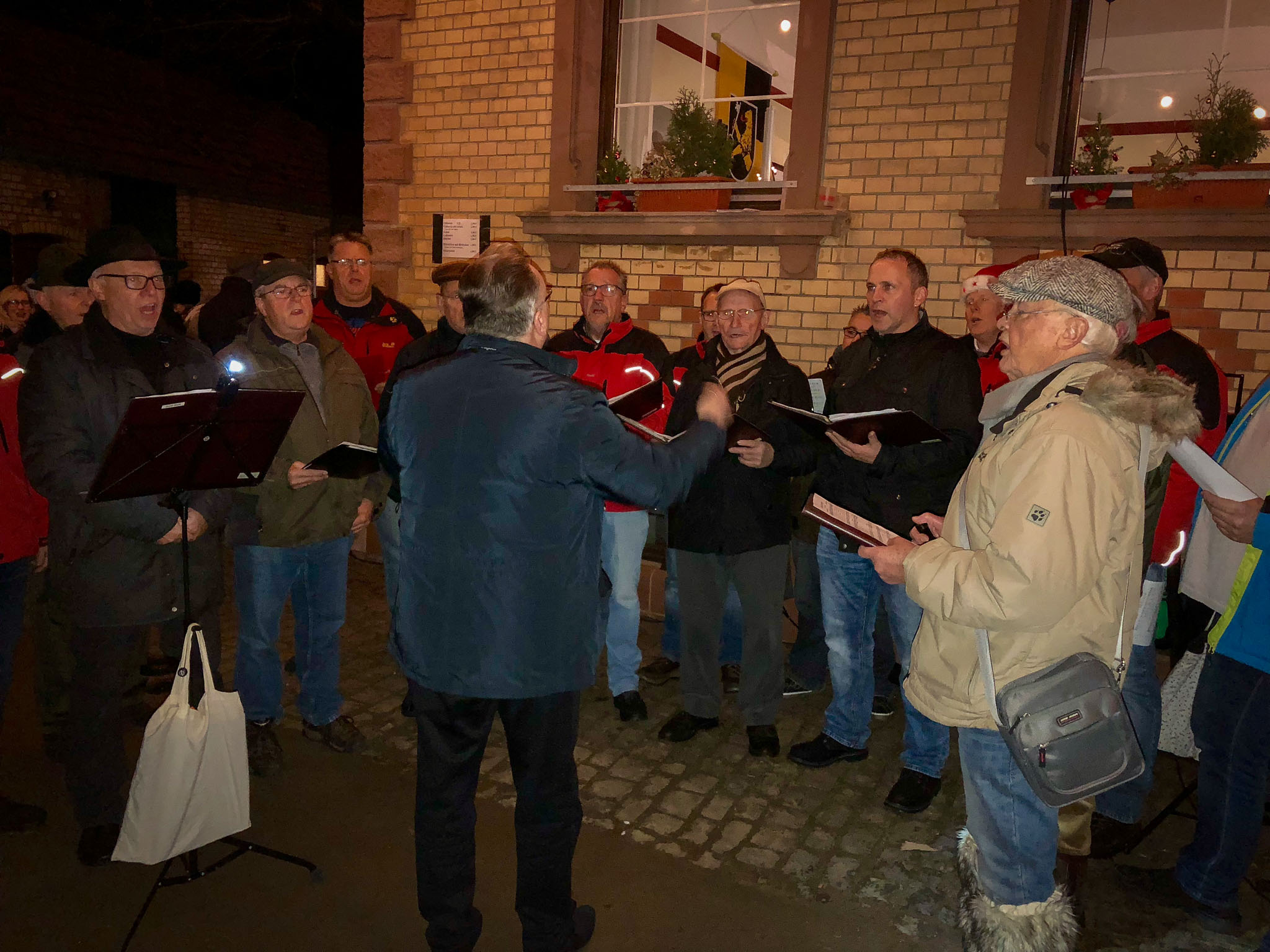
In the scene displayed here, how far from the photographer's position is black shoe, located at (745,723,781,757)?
413 centimetres

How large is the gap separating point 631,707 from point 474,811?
193 centimetres

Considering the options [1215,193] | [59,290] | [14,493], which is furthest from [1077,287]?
[59,290]

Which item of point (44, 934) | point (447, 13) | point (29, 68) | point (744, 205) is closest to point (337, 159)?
point (29, 68)

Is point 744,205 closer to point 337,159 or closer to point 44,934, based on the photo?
point 44,934

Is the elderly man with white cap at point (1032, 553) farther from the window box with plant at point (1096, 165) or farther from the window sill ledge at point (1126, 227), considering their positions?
the window box with plant at point (1096, 165)

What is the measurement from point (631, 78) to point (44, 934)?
22.5 ft

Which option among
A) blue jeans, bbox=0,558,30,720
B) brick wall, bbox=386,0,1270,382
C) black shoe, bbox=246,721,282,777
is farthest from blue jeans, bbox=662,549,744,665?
blue jeans, bbox=0,558,30,720

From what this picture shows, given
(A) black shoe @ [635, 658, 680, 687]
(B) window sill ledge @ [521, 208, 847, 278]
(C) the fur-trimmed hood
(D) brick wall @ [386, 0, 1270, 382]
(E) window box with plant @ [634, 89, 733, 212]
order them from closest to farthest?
(C) the fur-trimmed hood
(A) black shoe @ [635, 658, 680, 687]
(D) brick wall @ [386, 0, 1270, 382]
(B) window sill ledge @ [521, 208, 847, 278]
(E) window box with plant @ [634, 89, 733, 212]

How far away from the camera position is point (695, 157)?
6.75 meters

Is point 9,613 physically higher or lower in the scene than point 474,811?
higher

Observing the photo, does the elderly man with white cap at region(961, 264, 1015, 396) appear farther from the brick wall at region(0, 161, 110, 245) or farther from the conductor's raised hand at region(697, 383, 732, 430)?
the brick wall at region(0, 161, 110, 245)

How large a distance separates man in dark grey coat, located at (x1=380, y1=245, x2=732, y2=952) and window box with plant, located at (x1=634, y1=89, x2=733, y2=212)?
4.55 m

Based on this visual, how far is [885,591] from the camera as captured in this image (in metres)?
3.80

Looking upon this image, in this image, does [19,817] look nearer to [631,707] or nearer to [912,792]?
[631,707]
